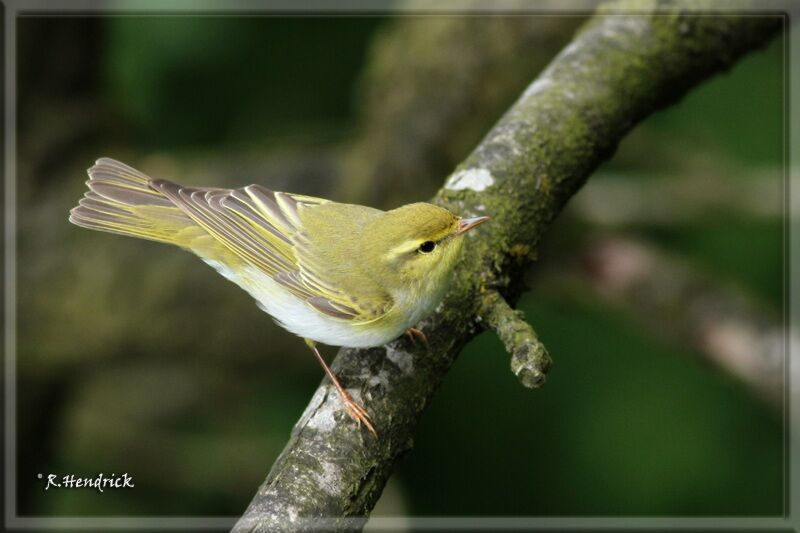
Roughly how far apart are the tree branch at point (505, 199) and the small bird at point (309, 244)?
0.31 ft

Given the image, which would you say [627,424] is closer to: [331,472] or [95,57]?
[331,472]

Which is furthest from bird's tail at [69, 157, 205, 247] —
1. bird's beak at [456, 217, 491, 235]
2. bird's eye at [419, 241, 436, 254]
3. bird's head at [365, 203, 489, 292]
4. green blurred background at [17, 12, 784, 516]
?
green blurred background at [17, 12, 784, 516]

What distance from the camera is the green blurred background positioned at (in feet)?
15.1

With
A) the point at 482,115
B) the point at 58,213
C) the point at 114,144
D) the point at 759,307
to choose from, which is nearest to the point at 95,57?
the point at 114,144

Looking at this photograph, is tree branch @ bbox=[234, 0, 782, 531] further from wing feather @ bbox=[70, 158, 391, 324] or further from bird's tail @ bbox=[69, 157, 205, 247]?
bird's tail @ bbox=[69, 157, 205, 247]

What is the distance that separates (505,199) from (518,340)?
73cm

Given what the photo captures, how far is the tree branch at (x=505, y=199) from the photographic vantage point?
2.20 m

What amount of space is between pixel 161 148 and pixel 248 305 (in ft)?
4.01

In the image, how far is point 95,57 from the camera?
5.02m

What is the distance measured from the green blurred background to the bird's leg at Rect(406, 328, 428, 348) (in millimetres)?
2040

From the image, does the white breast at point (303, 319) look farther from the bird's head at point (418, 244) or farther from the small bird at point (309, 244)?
the bird's head at point (418, 244)

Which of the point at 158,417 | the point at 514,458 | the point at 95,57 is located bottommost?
the point at 158,417
